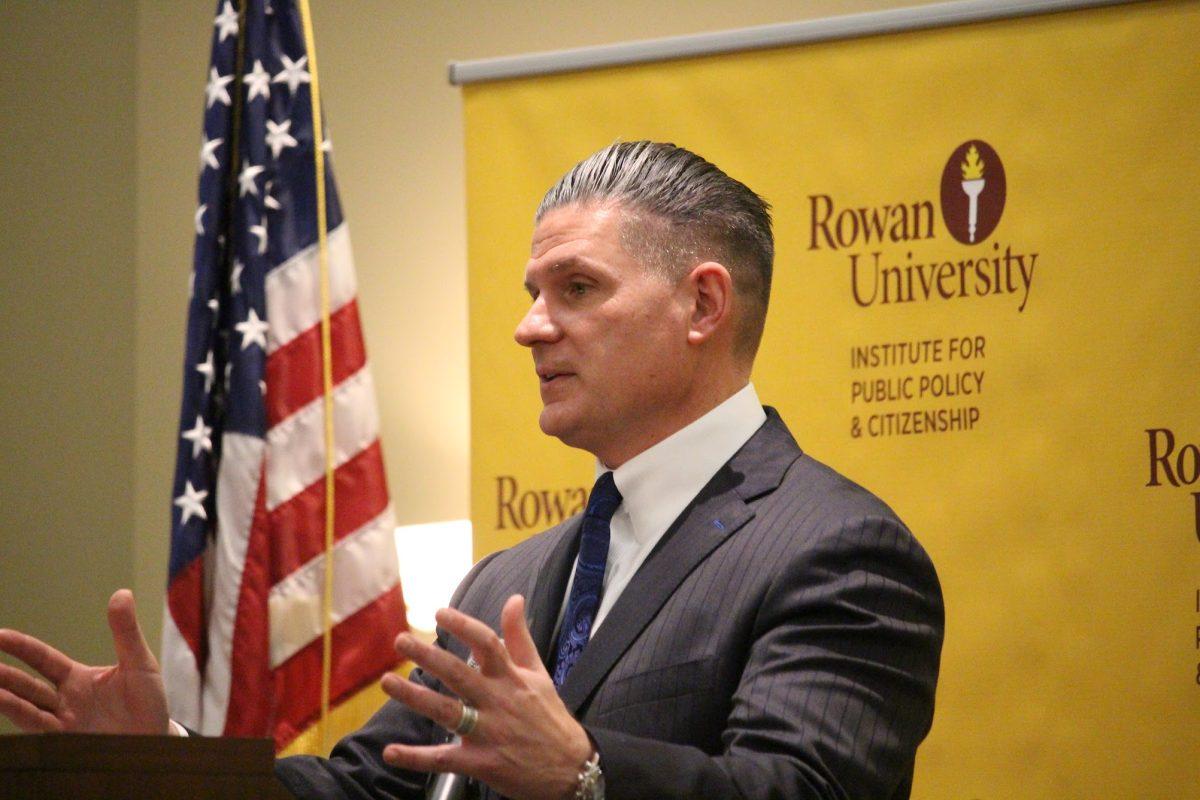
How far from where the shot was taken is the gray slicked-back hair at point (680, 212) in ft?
7.82

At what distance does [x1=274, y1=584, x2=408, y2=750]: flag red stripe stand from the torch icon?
165cm

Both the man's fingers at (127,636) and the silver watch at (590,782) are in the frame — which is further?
the man's fingers at (127,636)

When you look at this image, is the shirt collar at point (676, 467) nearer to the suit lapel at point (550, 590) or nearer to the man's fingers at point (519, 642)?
the suit lapel at point (550, 590)

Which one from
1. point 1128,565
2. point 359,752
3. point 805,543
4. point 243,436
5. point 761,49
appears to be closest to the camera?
point 805,543

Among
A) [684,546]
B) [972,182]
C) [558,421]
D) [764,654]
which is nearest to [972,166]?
[972,182]

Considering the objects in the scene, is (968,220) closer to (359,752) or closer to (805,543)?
(805,543)

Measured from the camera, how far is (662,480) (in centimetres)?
227

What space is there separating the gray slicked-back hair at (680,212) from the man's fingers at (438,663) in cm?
97

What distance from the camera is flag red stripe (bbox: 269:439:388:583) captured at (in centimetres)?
375

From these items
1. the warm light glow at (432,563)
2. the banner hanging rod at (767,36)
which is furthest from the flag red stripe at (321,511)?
the banner hanging rod at (767,36)

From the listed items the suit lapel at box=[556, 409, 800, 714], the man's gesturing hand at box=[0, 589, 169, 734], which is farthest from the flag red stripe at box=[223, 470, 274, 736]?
the man's gesturing hand at box=[0, 589, 169, 734]

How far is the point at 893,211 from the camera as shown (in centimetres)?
328

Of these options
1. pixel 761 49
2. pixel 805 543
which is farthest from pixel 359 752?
pixel 761 49

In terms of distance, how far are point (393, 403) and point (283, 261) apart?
0.97 metres
